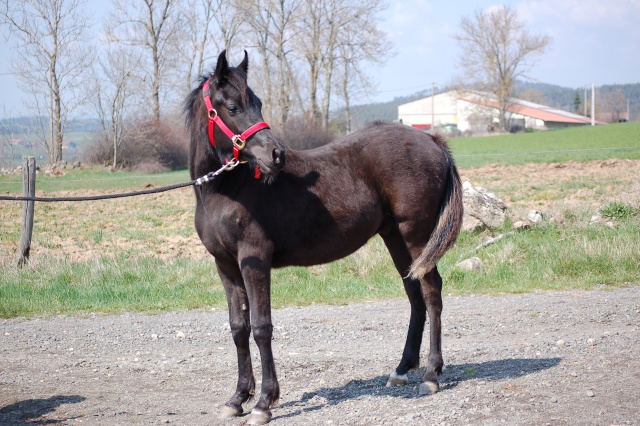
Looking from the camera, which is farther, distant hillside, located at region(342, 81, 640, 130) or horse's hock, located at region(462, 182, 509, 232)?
distant hillside, located at region(342, 81, 640, 130)

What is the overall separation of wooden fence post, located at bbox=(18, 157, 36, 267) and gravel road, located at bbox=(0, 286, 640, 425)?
9.19ft

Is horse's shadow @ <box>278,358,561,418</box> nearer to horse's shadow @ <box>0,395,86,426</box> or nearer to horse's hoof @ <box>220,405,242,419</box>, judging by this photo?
horse's hoof @ <box>220,405,242,419</box>

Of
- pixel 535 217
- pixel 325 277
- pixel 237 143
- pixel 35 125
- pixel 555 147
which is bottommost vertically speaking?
pixel 325 277

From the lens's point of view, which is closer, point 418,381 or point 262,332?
point 262,332

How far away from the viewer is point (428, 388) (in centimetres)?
532

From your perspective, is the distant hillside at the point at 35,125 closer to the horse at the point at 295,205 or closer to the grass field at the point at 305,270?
the grass field at the point at 305,270

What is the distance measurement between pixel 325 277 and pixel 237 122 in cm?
541

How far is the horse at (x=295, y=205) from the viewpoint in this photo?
486 cm

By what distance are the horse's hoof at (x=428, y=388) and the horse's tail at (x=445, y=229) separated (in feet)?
2.83

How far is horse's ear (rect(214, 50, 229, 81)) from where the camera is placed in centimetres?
471

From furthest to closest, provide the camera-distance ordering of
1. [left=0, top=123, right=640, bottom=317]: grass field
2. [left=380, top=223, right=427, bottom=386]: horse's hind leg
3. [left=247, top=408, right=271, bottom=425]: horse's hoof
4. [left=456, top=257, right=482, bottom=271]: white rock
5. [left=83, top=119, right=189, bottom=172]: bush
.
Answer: [left=83, top=119, right=189, bottom=172]: bush, [left=456, top=257, right=482, bottom=271]: white rock, [left=0, top=123, right=640, bottom=317]: grass field, [left=380, top=223, right=427, bottom=386]: horse's hind leg, [left=247, top=408, right=271, bottom=425]: horse's hoof

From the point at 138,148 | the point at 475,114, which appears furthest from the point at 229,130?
the point at 475,114

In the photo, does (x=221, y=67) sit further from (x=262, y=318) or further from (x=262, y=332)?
(x=262, y=332)

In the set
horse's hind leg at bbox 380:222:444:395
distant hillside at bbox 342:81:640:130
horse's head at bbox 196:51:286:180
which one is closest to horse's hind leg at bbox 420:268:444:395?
horse's hind leg at bbox 380:222:444:395
